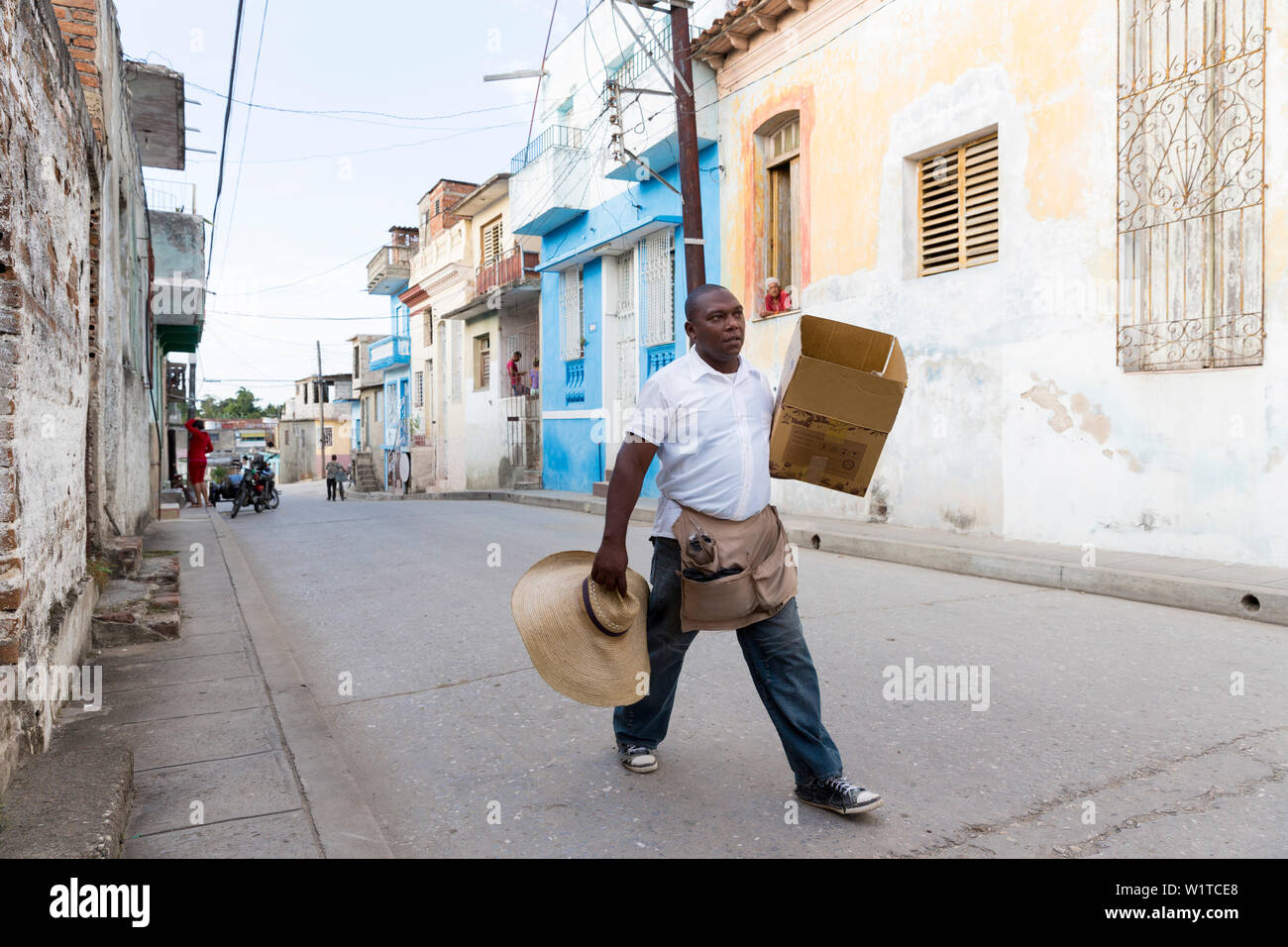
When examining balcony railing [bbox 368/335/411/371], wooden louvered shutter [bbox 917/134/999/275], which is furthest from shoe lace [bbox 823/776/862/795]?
balcony railing [bbox 368/335/411/371]

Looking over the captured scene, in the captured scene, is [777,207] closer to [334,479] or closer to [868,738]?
[868,738]

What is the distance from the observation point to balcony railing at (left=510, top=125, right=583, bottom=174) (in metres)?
20.0

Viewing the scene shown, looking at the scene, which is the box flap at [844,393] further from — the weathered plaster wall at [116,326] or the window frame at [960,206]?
the window frame at [960,206]

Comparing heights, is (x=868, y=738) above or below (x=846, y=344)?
below

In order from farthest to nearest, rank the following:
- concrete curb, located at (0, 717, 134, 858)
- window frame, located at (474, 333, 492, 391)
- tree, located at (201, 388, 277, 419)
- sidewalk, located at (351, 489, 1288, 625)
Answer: tree, located at (201, 388, 277, 419)
window frame, located at (474, 333, 492, 391)
sidewalk, located at (351, 489, 1288, 625)
concrete curb, located at (0, 717, 134, 858)

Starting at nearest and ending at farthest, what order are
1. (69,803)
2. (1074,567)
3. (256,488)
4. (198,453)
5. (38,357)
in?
(69,803), (38,357), (1074,567), (256,488), (198,453)

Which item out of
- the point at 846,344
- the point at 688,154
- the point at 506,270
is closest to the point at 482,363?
the point at 506,270

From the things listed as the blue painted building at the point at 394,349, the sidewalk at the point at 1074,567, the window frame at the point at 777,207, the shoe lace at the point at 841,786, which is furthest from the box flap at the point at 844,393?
the blue painted building at the point at 394,349

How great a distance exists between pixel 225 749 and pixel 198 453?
1960 centimetres

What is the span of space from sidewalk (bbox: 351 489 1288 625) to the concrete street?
22cm

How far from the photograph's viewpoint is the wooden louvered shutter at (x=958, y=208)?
10227mm

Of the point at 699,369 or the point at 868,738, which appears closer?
the point at 699,369

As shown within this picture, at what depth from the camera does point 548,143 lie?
21.0 m

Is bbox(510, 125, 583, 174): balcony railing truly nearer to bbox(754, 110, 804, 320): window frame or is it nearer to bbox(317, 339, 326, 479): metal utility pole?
bbox(754, 110, 804, 320): window frame
